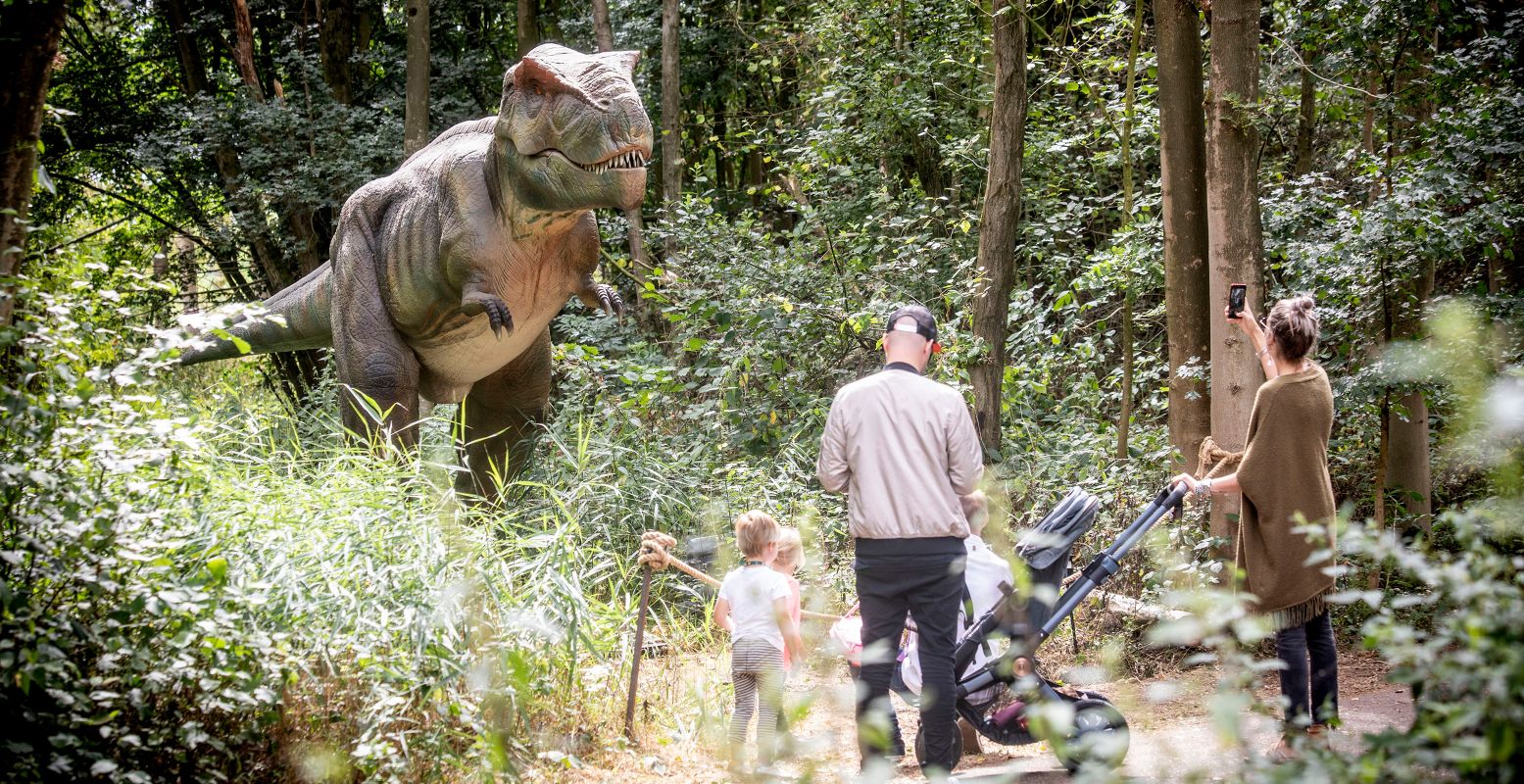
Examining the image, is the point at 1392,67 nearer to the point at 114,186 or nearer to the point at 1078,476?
the point at 1078,476

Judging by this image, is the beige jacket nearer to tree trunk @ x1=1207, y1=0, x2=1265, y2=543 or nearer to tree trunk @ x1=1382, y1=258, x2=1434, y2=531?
tree trunk @ x1=1207, y1=0, x2=1265, y2=543

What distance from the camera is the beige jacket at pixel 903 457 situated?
4145 millimetres

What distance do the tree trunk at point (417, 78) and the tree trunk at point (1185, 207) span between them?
22.2ft

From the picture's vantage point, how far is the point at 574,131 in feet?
17.9

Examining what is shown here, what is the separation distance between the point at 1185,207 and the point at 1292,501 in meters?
2.54

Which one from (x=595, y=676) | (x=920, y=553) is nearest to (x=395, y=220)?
(x=595, y=676)

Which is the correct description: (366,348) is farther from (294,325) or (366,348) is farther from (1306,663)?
(1306,663)

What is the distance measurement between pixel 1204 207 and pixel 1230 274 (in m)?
0.69

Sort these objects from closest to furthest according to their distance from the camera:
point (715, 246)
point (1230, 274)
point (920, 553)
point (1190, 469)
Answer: point (920, 553), point (1230, 274), point (1190, 469), point (715, 246)

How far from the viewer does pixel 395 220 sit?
20.7ft

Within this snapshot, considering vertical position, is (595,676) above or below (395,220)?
below

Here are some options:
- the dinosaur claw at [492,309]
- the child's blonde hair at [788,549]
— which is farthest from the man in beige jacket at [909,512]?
the dinosaur claw at [492,309]

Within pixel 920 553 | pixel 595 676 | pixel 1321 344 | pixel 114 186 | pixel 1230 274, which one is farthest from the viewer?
pixel 114 186

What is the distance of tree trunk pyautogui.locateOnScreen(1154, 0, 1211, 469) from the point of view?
6.48m
